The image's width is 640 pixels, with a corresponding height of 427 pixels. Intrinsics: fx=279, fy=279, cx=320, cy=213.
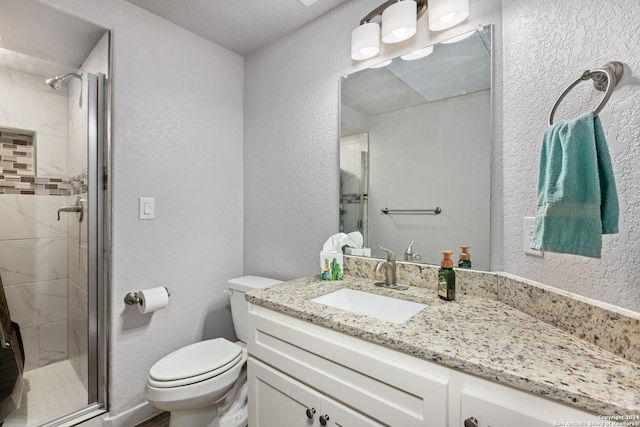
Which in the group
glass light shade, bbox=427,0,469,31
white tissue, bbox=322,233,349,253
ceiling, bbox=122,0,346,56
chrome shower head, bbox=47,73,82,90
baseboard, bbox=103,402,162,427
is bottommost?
baseboard, bbox=103,402,162,427

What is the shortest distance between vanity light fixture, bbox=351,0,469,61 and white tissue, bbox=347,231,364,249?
94cm

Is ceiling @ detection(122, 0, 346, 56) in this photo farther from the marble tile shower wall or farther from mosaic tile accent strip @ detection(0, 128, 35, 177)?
mosaic tile accent strip @ detection(0, 128, 35, 177)

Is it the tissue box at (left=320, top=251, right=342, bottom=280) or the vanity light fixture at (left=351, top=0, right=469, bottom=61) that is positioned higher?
the vanity light fixture at (left=351, top=0, right=469, bottom=61)

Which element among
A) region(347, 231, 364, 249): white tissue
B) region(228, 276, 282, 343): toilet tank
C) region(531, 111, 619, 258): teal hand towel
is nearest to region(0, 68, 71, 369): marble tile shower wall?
region(228, 276, 282, 343): toilet tank

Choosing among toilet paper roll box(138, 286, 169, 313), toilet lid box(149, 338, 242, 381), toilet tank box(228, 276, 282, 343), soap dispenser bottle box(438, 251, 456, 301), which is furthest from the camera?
toilet tank box(228, 276, 282, 343)

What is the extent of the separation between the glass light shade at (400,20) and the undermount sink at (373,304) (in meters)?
1.22

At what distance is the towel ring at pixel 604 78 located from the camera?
0.70 metres

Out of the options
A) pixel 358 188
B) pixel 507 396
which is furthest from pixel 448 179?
pixel 507 396

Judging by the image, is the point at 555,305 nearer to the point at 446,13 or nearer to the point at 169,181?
the point at 446,13

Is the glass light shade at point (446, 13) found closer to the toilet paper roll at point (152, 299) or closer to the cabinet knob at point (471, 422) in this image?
the cabinet knob at point (471, 422)

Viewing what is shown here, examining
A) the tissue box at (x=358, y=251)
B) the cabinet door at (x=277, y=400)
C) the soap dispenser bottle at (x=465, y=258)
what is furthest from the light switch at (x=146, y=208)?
the soap dispenser bottle at (x=465, y=258)

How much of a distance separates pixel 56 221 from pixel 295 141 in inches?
61.6

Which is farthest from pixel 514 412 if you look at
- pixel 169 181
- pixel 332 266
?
pixel 169 181

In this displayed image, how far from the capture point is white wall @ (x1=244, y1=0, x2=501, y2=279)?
1.63 m
